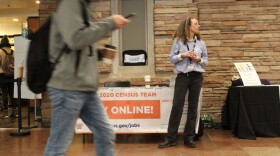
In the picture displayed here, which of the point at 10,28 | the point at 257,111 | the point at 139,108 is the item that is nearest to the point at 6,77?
the point at 139,108

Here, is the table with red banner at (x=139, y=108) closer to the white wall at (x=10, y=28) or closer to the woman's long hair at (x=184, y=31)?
the woman's long hair at (x=184, y=31)

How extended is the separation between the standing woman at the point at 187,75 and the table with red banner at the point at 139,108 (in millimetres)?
A: 327

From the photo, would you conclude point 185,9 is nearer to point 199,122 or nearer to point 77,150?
point 199,122

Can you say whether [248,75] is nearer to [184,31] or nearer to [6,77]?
[184,31]

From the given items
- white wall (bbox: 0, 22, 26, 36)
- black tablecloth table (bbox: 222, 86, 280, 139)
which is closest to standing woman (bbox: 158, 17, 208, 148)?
black tablecloth table (bbox: 222, 86, 280, 139)

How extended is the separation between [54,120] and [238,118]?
3689 millimetres

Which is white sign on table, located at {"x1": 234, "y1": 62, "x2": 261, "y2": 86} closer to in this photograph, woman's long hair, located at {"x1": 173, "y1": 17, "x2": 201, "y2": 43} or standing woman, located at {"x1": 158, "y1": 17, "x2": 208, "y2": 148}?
standing woman, located at {"x1": 158, "y1": 17, "x2": 208, "y2": 148}

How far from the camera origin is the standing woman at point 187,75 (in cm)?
461

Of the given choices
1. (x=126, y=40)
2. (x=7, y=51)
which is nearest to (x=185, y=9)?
(x=126, y=40)

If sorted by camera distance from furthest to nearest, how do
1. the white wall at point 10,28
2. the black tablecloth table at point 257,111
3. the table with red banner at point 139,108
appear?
the white wall at point 10,28 → the black tablecloth table at point 257,111 → the table with red banner at point 139,108

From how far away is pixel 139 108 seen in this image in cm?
505

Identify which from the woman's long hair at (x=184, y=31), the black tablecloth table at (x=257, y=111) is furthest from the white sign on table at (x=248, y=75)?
the woman's long hair at (x=184, y=31)

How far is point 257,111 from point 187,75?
1.29m

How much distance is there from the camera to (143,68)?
634 centimetres
